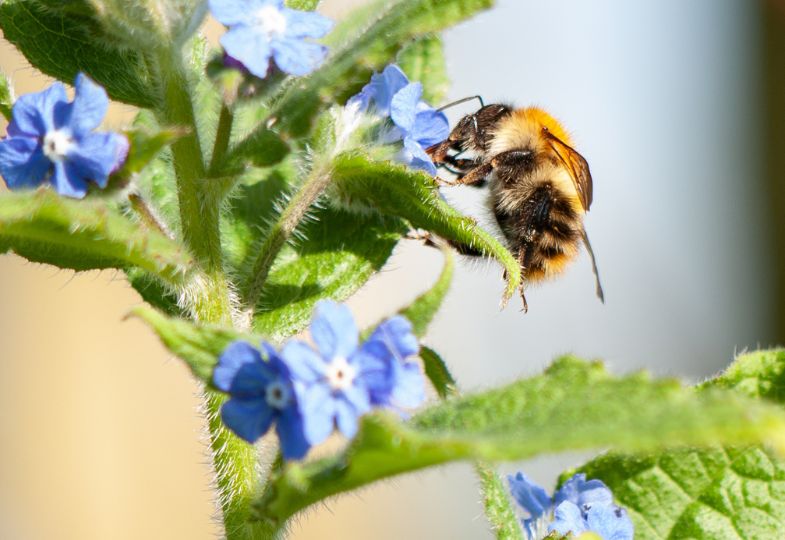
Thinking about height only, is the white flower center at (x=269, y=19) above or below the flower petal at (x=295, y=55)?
above

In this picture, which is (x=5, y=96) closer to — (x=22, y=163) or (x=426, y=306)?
(x=22, y=163)

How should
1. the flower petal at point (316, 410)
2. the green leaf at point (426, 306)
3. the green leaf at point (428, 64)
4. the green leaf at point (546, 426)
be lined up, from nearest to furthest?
the green leaf at point (546, 426), the flower petal at point (316, 410), the green leaf at point (426, 306), the green leaf at point (428, 64)

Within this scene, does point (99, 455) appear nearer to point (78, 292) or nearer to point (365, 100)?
point (78, 292)

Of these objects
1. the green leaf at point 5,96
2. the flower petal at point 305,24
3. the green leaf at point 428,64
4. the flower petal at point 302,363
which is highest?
the green leaf at point 428,64

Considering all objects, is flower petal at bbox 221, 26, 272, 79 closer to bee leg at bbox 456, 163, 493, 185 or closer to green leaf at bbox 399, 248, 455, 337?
green leaf at bbox 399, 248, 455, 337

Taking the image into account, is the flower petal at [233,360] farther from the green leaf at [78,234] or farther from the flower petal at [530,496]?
the flower petal at [530,496]

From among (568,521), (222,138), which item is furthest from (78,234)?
(568,521)

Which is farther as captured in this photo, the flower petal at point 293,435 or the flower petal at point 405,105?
the flower petal at point 405,105

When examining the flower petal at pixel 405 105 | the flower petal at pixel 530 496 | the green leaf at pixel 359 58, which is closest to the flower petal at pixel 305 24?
the green leaf at pixel 359 58
